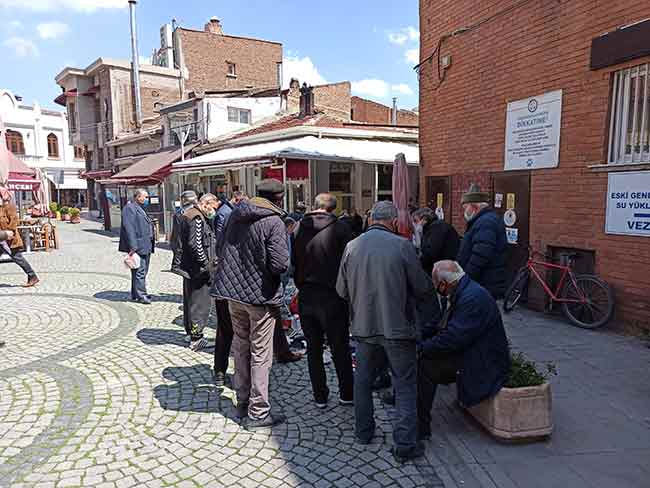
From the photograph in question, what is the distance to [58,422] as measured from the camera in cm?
375

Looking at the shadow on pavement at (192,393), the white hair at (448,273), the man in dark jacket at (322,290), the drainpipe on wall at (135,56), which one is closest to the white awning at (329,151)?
the shadow on pavement at (192,393)

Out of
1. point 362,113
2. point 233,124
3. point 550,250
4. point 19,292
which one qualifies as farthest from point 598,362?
point 362,113

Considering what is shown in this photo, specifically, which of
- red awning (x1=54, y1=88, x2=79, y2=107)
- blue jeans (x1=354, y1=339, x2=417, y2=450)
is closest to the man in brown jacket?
blue jeans (x1=354, y1=339, x2=417, y2=450)

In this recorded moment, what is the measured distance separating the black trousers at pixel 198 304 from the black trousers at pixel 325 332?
192 cm

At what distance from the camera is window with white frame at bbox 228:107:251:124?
18.8 meters

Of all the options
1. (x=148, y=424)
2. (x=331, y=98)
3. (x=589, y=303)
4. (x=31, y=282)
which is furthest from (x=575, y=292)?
(x=331, y=98)

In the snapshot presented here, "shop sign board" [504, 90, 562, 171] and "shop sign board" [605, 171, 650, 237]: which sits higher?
"shop sign board" [504, 90, 562, 171]

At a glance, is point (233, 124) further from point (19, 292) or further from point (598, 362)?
point (598, 362)

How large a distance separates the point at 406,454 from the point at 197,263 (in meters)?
3.14

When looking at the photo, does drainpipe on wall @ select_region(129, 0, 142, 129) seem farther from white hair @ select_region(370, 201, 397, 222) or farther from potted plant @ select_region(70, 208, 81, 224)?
white hair @ select_region(370, 201, 397, 222)

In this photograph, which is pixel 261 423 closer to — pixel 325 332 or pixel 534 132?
pixel 325 332

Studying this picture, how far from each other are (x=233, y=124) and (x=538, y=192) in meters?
14.5

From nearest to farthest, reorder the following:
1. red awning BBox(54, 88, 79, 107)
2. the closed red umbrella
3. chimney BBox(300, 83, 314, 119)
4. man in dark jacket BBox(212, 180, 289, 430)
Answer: man in dark jacket BBox(212, 180, 289, 430), the closed red umbrella, chimney BBox(300, 83, 314, 119), red awning BBox(54, 88, 79, 107)

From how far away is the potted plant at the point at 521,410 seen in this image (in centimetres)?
320
